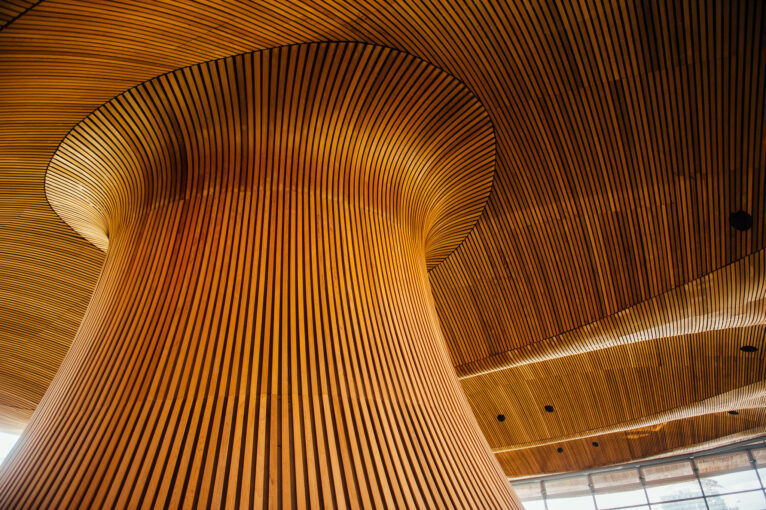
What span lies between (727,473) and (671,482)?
183cm

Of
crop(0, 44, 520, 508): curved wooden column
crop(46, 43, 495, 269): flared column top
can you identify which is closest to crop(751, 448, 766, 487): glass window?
crop(0, 44, 520, 508): curved wooden column

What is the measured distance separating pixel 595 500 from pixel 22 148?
21.0m

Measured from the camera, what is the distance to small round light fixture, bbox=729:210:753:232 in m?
6.40

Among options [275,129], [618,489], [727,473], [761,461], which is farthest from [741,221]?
[618,489]

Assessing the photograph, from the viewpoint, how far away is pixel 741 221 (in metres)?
6.46

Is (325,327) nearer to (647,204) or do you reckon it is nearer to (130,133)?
(130,133)

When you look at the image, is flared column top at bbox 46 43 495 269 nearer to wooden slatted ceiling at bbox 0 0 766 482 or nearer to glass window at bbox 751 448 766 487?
wooden slatted ceiling at bbox 0 0 766 482

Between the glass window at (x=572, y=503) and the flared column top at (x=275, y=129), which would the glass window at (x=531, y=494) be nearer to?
the glass window at (x=572, y=503)

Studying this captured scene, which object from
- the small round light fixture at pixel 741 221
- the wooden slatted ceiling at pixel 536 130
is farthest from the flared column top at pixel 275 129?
the small round light fixture at pixel 741 221

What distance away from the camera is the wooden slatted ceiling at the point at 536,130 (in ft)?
13.3

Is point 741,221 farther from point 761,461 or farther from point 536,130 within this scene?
point 761,461

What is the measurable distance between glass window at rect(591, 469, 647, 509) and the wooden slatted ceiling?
1358cm

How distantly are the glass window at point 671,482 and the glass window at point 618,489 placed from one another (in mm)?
355

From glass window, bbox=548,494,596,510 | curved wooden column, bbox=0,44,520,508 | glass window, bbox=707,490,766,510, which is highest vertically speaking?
glass window, bbox=548,494,596,510
